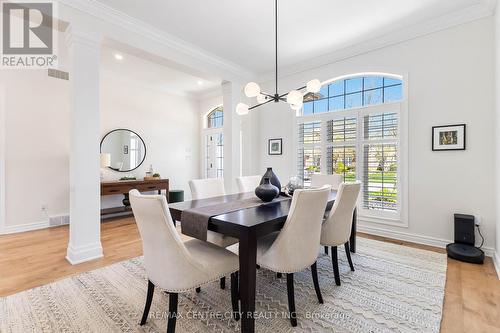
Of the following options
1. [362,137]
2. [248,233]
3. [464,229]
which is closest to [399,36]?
[362,137]

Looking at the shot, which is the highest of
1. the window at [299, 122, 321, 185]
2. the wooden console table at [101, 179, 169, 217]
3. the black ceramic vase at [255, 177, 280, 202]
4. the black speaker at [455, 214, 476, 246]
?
the window at [299, 122, 321, 185]

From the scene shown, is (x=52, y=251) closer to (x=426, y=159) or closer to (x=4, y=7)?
(x=4, y=7)

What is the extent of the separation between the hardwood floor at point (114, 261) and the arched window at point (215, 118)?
3520mm

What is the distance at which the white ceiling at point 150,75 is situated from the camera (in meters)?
4.26

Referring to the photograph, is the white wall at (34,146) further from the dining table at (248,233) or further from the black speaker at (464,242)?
the black speaker at (464,242)

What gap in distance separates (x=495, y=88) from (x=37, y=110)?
6.37 metres

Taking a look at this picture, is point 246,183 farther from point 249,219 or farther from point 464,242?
point 464,242

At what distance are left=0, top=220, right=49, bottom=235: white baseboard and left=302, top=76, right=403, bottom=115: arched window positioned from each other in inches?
187

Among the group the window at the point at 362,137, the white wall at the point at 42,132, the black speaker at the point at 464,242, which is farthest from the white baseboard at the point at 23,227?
the black speaker at the point at 464,242

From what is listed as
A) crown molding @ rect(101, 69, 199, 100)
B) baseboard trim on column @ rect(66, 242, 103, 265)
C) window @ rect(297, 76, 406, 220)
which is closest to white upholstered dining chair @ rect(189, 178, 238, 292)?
baseboard trim on column @ rect(66, 242, 103, 265)

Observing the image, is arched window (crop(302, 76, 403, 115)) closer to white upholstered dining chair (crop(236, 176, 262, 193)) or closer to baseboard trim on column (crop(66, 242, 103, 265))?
white upholstered dining chair (crop(236, 176, 262, 193))

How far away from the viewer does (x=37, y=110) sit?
4023 mm

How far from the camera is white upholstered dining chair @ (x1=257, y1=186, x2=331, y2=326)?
5.44ft

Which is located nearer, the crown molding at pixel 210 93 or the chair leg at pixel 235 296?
the chair leg at pixel 235 296
